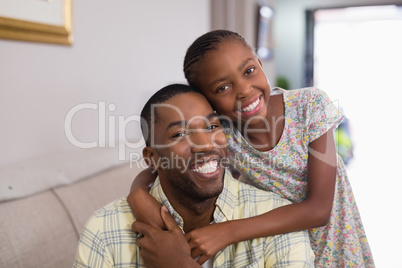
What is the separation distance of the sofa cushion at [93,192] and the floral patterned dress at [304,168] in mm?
555

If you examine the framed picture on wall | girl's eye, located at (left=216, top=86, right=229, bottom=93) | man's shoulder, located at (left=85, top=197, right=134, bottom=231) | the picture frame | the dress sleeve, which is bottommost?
man's shoulder, located at (left=85, top=197, right=134, bottom=231)

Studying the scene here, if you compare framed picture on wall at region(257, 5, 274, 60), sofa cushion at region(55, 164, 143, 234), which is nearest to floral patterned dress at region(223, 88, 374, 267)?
sofa cushion at region(55, 164, 143, 234)

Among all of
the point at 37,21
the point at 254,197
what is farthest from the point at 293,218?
the point at 37,21

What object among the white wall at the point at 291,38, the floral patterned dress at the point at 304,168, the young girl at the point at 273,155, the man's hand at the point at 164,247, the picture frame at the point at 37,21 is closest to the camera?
the man's hand at the point at 164,247

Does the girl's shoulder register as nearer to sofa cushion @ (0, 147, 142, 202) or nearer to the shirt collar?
the shirt collar

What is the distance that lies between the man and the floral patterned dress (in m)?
0.17

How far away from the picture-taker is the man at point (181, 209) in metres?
1.19

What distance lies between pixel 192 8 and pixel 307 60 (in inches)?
179

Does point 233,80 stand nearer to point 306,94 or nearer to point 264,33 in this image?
point 306,94

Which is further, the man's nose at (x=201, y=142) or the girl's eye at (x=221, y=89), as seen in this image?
the girl's eye at (x=221, y=89)

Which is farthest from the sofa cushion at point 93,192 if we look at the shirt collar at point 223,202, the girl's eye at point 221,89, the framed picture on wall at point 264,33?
the framed picture on wall at point 264,33

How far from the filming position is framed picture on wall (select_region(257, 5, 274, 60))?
4871mm

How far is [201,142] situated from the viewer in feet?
4.05

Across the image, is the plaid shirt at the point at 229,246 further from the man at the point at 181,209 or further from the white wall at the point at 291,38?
the white wall at the point at 291,38
